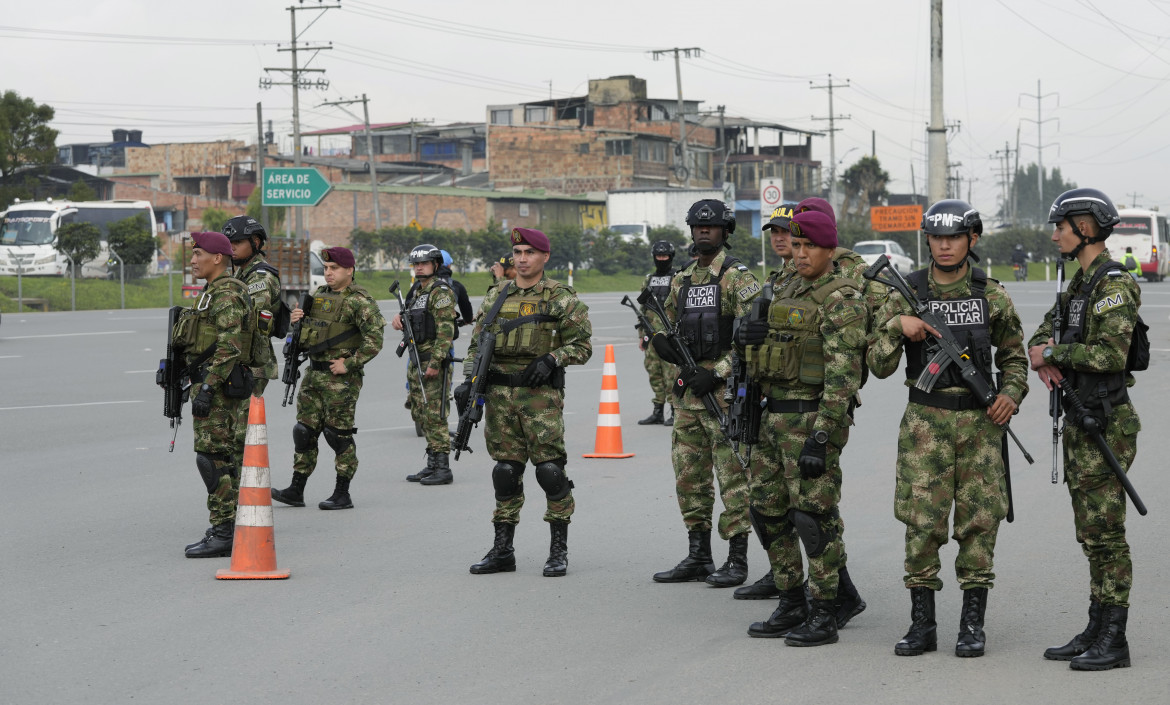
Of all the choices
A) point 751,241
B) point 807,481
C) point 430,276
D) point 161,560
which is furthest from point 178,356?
point 751,241

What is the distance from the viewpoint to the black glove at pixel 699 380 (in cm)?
707

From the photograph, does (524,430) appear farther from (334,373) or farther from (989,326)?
(989,326)

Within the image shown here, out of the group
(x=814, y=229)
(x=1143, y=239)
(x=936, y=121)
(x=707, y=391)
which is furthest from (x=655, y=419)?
(x=1143, y=239)

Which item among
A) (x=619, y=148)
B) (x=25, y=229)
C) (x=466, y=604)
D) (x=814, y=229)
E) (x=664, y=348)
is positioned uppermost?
(x=619, y=148)

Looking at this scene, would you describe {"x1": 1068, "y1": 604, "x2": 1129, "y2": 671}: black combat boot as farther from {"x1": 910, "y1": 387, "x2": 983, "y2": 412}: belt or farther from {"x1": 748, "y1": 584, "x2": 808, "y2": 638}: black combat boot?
{"x1": 748, "y1": 584, "x2": 808, "y2": 638}: black combat boot

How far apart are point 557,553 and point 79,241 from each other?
124 feet

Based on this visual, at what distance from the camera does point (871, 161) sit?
81188 millimetres

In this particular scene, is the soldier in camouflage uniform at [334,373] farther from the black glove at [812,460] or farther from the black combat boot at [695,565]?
the black glove at [812,460]

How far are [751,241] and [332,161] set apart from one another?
32034 mm

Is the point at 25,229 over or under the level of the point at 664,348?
over

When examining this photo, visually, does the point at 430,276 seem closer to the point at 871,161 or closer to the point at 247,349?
the point at 247,349

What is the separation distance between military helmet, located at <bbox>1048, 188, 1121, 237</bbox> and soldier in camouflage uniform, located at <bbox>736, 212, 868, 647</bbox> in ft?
3.01

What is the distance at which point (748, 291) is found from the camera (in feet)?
23.6

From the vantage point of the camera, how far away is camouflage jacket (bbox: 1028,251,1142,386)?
551cm
